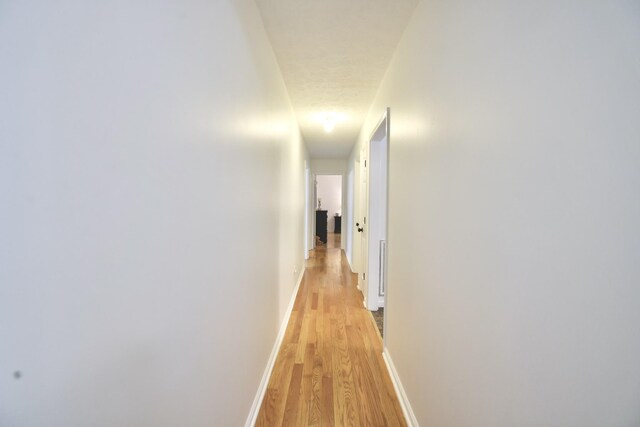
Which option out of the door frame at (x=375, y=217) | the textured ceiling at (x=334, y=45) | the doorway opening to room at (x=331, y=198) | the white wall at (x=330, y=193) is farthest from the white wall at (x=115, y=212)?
the white wall at (x=330, y=193)

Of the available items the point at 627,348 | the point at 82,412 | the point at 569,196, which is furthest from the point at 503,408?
the point at 82,412

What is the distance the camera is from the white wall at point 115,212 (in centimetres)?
37

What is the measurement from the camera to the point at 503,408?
0.73 meters

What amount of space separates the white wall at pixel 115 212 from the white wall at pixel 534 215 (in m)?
0.92

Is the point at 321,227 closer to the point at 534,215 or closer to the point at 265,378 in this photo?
the point at 265,378

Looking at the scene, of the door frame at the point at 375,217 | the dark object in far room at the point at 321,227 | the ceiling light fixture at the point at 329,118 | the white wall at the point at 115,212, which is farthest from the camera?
the dark object in far room at the point at 321,227

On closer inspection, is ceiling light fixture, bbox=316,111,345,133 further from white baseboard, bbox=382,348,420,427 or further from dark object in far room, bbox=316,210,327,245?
dark object in far room, bbox=316,210,327,245

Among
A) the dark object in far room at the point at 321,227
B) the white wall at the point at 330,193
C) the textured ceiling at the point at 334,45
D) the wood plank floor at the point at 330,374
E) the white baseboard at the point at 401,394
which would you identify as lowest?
the wood plank floor at the point at 330,374

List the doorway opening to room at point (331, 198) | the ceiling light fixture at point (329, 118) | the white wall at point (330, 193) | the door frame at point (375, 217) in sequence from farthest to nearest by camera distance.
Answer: the white wall at point (330, 193)
the doorway opening to room at point (331, 198)
the ceiling light fixture at point (329, 118)
the door frame at point (375, 217)

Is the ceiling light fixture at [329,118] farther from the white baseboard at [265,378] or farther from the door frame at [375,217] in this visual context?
the white baseboard at [265,378]

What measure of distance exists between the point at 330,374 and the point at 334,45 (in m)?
2.36

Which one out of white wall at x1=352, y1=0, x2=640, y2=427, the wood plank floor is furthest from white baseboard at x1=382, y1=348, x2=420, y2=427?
white wall at x1=352, y1=0, x2=640, y2=427

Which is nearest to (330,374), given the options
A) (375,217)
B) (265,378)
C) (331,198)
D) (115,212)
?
(265,378)

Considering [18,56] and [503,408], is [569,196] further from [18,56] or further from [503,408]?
[18,56]
